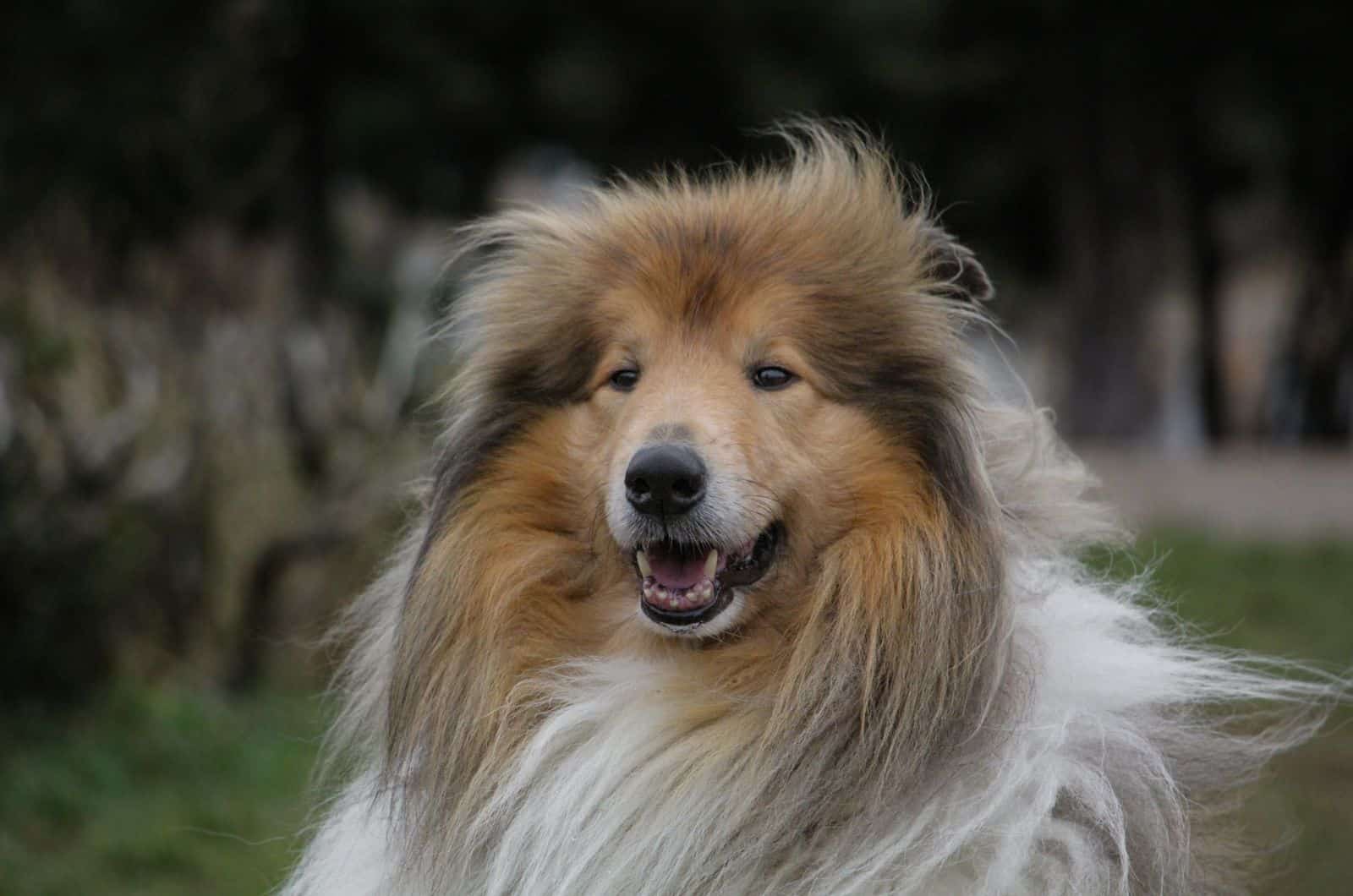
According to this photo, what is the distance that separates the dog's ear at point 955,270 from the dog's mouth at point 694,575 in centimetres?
68

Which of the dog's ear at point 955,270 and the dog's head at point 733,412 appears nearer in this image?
the dog's head at point 733,412

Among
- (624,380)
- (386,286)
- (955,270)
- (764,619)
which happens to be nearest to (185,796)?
(624,380)

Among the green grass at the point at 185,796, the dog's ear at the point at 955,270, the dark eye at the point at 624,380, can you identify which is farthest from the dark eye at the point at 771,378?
the green grass at the point at 185,796

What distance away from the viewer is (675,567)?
332cm

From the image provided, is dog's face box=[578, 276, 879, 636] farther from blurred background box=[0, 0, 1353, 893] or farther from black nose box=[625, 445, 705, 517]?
blurred background box=[0, 0, 1353, 893]

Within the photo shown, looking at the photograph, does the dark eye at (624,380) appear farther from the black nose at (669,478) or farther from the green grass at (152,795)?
the green grass at (152,795)

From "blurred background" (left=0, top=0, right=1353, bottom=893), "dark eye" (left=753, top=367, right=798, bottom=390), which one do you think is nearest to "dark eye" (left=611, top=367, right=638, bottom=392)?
"dark eye" (left=753, top=367, right=798, bottom=390)

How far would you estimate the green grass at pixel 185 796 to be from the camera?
5.70m

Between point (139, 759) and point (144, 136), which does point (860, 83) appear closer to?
point (144, 136)

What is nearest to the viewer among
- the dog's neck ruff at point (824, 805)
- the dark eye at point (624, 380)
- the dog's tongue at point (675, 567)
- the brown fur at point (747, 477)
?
the dog's neck ruff at point (824, 805)

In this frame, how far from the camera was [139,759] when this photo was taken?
659 cm

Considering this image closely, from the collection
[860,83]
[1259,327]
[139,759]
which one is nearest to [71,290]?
[139,759]

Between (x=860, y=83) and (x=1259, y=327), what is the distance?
1321 centimetres

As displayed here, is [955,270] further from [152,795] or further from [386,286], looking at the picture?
[386,286]
